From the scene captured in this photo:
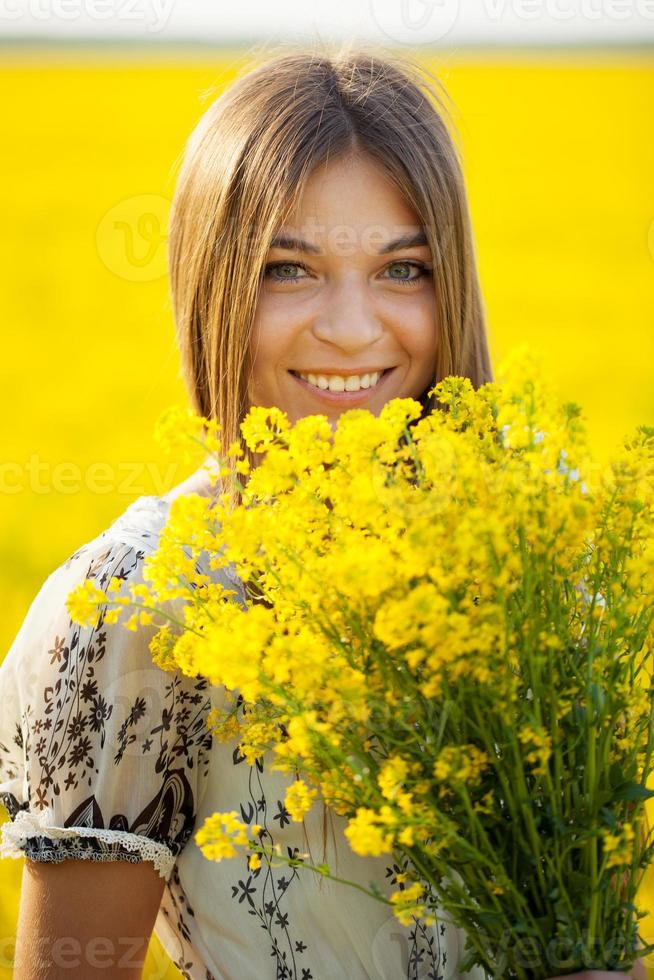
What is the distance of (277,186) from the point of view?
161 cm

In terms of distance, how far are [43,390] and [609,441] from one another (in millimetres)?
2995

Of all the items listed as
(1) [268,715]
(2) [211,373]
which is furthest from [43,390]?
(1) [268,715]

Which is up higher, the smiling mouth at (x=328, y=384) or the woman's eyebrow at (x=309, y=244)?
the woman's eyebrow at (x=309, y=244)

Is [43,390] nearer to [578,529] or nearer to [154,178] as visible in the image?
[154,178]

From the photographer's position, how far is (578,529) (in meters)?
0.99

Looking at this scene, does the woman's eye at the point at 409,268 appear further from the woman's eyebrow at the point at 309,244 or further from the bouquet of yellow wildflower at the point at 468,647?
the bouquet of yellow wildflower at the point at 468,647

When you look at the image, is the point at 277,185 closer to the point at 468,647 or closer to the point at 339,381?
the point at 339,381

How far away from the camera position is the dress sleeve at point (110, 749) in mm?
1483

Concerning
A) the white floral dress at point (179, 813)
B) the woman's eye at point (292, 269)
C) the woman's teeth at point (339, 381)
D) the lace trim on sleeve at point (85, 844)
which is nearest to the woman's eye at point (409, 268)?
the woman's eye at point (292, 269)

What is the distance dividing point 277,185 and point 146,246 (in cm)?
361

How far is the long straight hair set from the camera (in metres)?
1.64

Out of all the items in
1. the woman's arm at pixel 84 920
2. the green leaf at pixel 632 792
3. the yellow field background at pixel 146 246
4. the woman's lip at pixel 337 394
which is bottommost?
the woman's arm at pixel 84 920

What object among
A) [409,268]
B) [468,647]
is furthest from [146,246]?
[468,647]

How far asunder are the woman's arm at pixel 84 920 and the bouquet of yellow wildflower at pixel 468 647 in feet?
1.49
